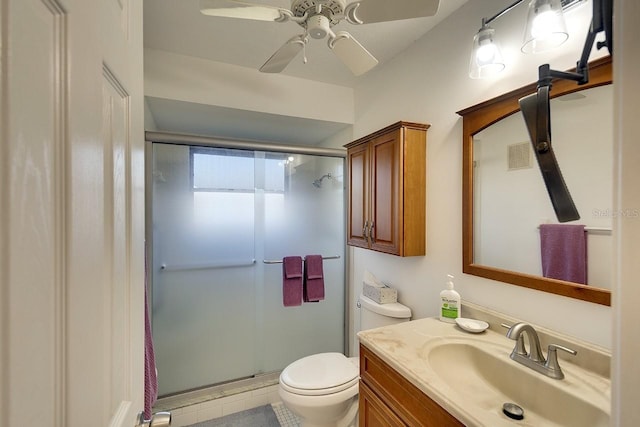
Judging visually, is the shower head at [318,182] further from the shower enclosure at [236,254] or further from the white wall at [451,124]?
the white wall at [451,124]

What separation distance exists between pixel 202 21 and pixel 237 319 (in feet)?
6.51

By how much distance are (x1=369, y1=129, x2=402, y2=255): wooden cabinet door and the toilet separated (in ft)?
1.33

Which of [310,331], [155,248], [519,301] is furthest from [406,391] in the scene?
[155,248]

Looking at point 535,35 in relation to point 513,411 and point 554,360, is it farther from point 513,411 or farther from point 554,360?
point 513,411

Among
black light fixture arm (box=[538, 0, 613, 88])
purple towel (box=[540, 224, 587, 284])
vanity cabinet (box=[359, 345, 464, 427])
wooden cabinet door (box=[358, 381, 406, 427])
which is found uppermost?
black light fixture arm (box=[538, 0, 613, 88])

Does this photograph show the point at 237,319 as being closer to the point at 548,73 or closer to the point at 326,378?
the point at 326,378

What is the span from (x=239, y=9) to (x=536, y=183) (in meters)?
1.32

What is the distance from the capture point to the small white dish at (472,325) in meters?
1.22

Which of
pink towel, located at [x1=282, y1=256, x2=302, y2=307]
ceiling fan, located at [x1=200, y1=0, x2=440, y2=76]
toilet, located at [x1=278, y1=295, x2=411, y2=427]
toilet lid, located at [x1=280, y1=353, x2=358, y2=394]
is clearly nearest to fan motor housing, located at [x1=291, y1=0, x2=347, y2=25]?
ceiling fan, located at [x1=200, y1=0, x2=440, y2=76]

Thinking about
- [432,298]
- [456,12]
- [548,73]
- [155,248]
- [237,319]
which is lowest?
[237,319]

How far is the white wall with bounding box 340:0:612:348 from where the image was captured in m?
1.03

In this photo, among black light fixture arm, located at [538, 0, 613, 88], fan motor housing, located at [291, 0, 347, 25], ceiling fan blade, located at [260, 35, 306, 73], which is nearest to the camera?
black light fixture arm, located at [538, 0, 613, 88]

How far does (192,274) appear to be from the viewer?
200cm

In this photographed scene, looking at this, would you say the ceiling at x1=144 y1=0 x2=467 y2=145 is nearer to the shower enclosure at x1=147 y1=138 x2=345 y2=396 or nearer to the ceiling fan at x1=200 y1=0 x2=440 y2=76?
the shower enclosure at x1=147 y1=138 x2=345 y2=396
